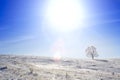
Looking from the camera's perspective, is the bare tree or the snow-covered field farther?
the bare tree

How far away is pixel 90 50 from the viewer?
106 meters

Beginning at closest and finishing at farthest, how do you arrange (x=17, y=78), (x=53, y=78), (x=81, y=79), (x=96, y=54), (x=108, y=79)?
(x=17, y=78) → (x=53, y=78) → (x=81, y=79) → (x=108, y=79) → (x=96, y=54)

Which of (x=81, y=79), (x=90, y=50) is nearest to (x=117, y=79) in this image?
(x=81, y=79)

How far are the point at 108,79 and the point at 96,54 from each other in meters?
75.2

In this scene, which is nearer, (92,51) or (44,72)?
(44,72)

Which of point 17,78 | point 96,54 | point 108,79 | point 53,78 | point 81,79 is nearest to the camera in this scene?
point 17,78

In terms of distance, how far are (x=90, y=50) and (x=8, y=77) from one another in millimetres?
85219

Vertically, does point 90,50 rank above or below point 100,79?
above

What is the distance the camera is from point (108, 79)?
104 ft

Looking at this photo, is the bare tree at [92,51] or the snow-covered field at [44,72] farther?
the bare tree at [92,51]

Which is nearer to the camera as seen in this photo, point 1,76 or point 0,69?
point 1,76

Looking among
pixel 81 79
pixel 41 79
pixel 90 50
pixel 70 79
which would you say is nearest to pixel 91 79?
pixel 81 79

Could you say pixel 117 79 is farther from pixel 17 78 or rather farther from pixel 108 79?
pixel 17 78

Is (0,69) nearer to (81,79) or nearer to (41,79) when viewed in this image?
(41,79)
